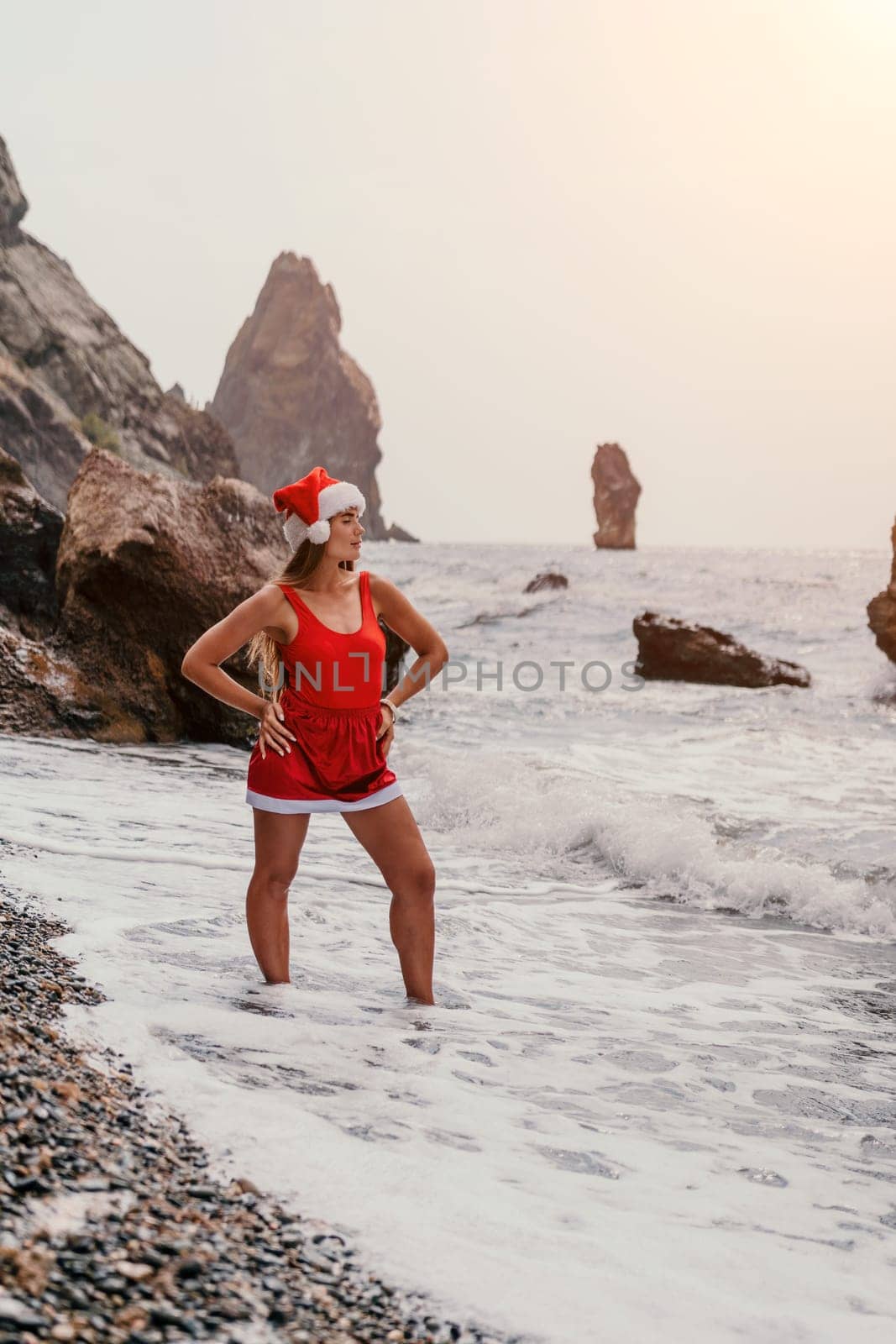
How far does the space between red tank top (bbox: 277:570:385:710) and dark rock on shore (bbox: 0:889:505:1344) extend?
1442 mm

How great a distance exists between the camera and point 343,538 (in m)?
3.85

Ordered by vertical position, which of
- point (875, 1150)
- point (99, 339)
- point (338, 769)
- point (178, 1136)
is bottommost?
point (875, 1150)

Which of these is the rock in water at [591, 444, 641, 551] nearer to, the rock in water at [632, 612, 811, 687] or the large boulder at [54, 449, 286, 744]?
the rock in water at [632, 612, 811, 687]

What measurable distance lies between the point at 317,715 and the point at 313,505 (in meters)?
0.69

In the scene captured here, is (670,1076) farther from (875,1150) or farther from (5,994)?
(5,994)

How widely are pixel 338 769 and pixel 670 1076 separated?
142cm

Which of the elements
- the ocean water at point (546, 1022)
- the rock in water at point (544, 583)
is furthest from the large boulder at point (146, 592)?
the rock in water at point (544, 583)

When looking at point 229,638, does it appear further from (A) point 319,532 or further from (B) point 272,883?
(B) point 272,883

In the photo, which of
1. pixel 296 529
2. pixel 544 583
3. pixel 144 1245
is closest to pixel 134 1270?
pixel 144 1245

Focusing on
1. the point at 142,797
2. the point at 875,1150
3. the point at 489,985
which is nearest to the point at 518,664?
the point at 142,797

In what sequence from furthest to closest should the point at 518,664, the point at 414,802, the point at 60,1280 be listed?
1. the point at 518,664
2. the point at 414,802
3. the point at 60,1280

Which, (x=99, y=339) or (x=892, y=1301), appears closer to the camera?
(x=892, y=1301)

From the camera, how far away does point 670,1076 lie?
145 inches

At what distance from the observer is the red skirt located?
3.72m
